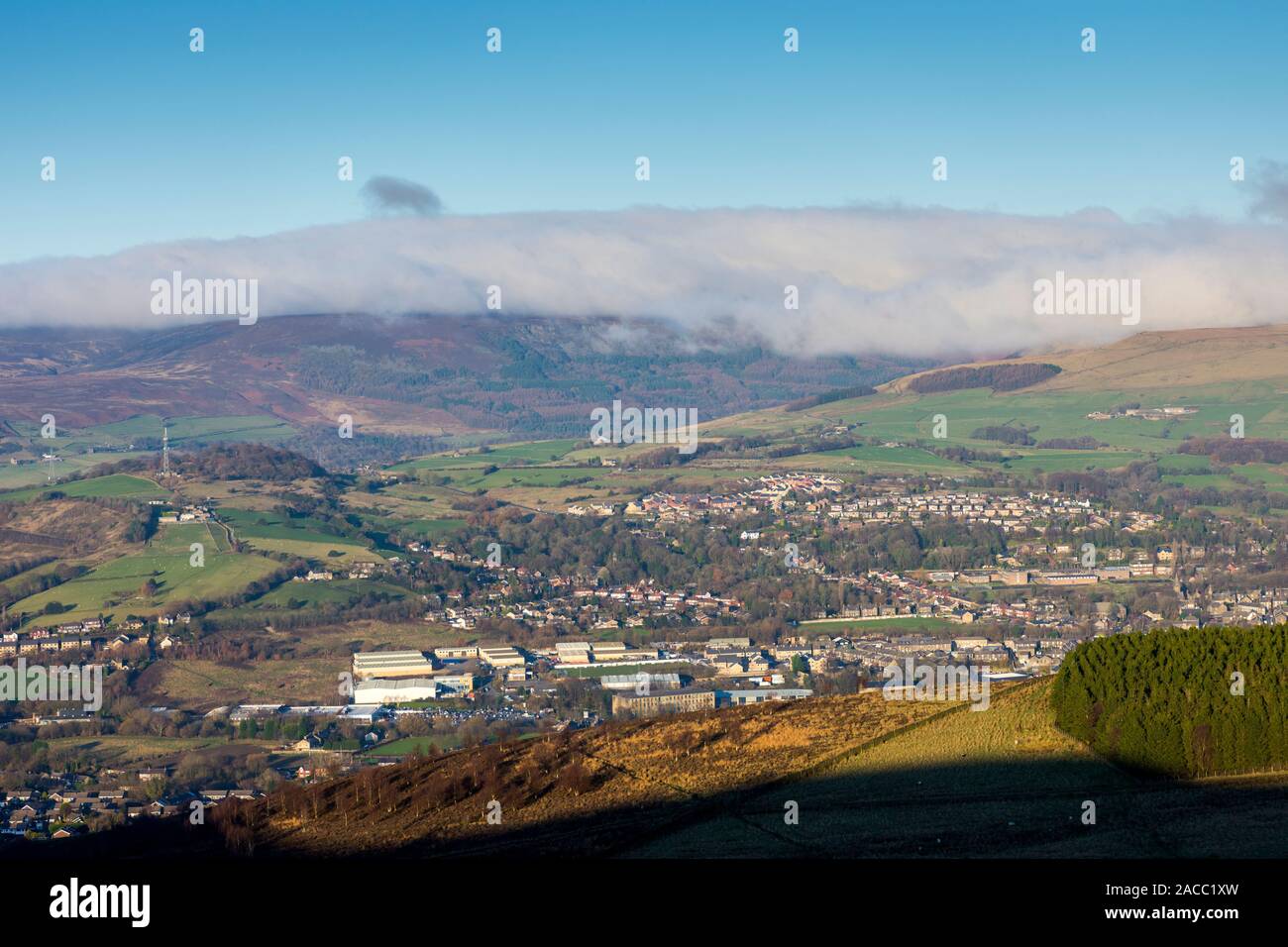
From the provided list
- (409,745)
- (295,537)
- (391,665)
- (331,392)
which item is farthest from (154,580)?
(331,392)

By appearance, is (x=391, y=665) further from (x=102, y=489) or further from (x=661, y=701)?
(x=102, y=489)

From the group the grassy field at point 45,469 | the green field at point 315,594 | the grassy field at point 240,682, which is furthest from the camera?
the grassy field at point 45,469

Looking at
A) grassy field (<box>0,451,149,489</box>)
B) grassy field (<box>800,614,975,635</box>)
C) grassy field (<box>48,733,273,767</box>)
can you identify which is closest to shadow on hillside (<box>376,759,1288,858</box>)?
grassy field (<box>48,733,273,767</box>)

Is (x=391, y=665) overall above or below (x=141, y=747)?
above

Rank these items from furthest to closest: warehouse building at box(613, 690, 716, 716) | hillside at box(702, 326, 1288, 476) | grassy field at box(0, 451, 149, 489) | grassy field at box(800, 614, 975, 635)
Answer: hillside at box(702, 326, 1288, 476) < grassy field at box(0, 451, 149, 489) < grassy field at box(800, 614, 975, 635) < warehouse building at box(613, 690, 716, 716)

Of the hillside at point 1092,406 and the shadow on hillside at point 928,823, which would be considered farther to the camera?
the hillside at point 1092,406

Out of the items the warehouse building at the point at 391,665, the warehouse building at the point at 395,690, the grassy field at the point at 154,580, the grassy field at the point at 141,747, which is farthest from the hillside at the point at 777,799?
the grassy field at the point at 154,580

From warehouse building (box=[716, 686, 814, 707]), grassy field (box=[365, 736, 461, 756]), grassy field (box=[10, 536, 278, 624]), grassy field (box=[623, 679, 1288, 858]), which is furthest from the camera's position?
grassy field (box=[10, 536, 278, 624])

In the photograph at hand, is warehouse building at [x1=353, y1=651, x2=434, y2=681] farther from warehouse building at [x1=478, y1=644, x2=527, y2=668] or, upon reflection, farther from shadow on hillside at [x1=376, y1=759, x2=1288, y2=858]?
shadow on hillside at [x1=376, y1=759, x2=1288, y2=858]

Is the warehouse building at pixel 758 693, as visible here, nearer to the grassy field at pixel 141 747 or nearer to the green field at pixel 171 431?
the grassy field at pixel 141 747

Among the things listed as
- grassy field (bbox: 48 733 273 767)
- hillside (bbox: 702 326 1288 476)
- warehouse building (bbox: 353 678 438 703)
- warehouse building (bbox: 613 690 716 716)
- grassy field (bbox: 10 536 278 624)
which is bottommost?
grassy field (bbox: 48 733 273 767)

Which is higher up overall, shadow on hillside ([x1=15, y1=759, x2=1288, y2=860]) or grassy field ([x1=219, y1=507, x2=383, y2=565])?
grassy field ([x1=219, y1=507, x2=383, y2=565])
